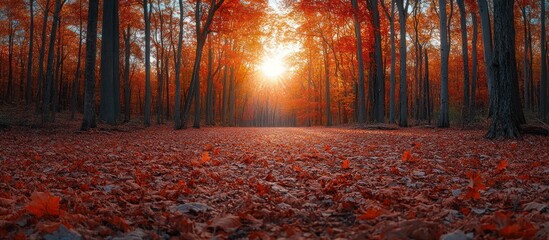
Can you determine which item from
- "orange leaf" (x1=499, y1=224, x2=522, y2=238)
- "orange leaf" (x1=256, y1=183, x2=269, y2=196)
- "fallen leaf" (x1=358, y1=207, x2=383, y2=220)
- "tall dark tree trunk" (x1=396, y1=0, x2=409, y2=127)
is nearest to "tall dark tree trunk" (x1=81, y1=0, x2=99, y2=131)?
"orange leaf" (x1=256, y1=183, x2=269, y2=196)

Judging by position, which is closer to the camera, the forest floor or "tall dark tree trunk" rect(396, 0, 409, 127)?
the forest floor

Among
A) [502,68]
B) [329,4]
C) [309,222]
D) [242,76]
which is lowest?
[309,222]

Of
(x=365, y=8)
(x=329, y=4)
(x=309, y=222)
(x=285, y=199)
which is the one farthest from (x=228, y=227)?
(x=365, y=8)

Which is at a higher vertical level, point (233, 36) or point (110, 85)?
point (233, 36)

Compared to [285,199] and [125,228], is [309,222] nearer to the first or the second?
[285,199]

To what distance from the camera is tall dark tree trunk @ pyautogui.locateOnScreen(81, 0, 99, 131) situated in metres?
10.7

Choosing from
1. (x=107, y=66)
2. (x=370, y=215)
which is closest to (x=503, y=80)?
(x=370, y=215)

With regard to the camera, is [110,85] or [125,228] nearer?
[125,228]

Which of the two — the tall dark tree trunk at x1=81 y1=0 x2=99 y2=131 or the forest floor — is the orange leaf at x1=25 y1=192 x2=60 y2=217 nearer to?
the forest floor

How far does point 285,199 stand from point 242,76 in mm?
29285

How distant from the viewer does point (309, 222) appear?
210cm

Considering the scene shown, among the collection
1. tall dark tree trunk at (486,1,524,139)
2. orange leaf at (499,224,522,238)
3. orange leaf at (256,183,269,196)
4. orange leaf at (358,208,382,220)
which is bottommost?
orange leaf at (256,183,269,196)

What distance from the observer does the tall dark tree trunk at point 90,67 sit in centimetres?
1074

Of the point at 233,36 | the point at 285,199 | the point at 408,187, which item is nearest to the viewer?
the point at 285,199
